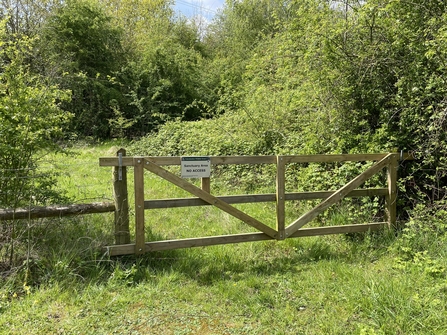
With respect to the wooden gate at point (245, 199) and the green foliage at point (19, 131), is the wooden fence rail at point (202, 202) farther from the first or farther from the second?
the green foliage at point (19, 131)

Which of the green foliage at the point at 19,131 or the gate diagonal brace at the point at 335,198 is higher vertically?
the green foliage at the point at 19,131

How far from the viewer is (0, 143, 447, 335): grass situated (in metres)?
3.12

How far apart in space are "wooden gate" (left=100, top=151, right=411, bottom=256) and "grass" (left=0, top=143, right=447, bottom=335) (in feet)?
0.76

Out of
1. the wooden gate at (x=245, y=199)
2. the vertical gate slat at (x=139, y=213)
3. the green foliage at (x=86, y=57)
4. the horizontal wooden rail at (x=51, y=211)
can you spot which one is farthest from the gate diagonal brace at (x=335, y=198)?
the green foliage at (x=86, y=57)

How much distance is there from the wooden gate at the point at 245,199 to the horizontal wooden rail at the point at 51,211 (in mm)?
210

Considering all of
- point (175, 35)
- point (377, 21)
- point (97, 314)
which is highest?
point (175, 35)

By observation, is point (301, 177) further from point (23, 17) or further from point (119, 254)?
point (23, 17)

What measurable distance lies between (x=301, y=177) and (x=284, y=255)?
2.31m

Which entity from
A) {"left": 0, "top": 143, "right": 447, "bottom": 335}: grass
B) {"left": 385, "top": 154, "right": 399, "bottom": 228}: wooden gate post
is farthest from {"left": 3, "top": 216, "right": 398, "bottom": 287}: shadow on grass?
{"left": 385, "top": 154, "right": 399, "bottom": 228}: wooden gate post

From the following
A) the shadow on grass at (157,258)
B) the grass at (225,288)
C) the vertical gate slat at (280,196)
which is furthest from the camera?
the vertical gate slat at (280,196)

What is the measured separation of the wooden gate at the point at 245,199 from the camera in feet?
13.3

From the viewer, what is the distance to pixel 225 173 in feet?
29.3

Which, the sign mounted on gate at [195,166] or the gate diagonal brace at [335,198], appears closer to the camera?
the sign mounted on gate at [195,166]

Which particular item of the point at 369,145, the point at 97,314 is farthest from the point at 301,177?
the point at 97,314
